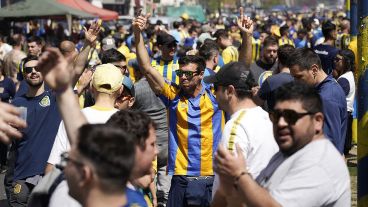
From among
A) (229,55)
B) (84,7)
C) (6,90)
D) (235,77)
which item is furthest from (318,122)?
(84,7)

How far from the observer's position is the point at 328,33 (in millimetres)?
14898

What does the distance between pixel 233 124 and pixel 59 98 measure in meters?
1.72

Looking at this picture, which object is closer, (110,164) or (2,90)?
(110,164)

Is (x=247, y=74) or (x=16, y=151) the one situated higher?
(x=247, y=74)

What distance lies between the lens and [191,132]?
820 centimetres

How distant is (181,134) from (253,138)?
8.51 feet

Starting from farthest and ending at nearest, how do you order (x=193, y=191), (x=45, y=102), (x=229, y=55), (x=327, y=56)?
(x=229, y=55) → (x=327, y=56) → (x=193, y=191) → (x=45, y=102)

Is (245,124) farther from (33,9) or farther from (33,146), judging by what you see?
(33,9)

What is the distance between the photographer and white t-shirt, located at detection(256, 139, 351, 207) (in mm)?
4293

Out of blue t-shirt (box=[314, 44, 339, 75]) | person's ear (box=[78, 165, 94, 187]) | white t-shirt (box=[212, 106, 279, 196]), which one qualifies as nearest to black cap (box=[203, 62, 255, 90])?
white t-shirt (box=[212, 106, 279, 196])

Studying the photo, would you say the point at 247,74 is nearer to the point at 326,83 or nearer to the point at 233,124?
the point at 233,124

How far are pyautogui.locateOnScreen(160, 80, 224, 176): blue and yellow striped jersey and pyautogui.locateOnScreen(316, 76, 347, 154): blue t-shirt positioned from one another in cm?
110

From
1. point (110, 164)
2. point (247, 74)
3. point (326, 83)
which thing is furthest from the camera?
point (326, 83)

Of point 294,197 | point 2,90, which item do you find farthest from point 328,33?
point 294,197
